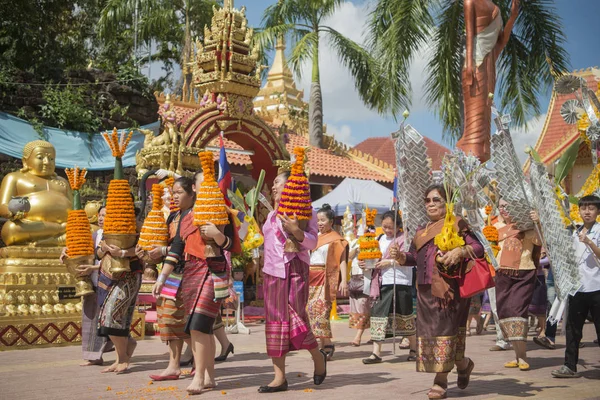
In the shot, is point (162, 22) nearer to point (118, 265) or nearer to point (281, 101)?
point (281, 101)

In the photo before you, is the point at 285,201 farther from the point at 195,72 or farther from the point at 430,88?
the point at 430,88

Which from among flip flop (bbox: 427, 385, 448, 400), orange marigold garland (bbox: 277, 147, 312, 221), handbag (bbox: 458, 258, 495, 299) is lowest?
flip flop (bbox: 427, 385, 448, 400)

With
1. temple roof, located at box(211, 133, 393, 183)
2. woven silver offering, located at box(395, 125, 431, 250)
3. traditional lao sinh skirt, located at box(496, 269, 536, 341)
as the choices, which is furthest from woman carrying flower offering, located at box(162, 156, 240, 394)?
temple roof, located at box(211, 133, 393, 183)

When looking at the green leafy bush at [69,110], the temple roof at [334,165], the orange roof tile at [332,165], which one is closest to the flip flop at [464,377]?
the green leafy bush at [69,110]

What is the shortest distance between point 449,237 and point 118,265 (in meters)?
3.22

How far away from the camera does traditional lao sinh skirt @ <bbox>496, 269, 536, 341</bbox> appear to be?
716 centimetres

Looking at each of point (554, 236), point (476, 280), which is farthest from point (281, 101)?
point (476, 280)

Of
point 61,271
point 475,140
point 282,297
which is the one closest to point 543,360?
point 282,297

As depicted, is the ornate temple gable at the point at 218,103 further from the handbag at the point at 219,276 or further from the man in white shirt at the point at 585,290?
the man in white shirt at the point at 585,290

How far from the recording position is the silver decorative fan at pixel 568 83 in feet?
25.4

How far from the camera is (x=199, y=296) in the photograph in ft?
18.8

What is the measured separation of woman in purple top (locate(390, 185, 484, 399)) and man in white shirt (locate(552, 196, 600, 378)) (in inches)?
55.2

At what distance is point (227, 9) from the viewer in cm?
1274

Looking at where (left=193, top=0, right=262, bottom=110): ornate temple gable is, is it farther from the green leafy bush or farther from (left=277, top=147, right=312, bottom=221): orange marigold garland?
(left=277, top=147, right=312, bottom=221): orange marigold garland
